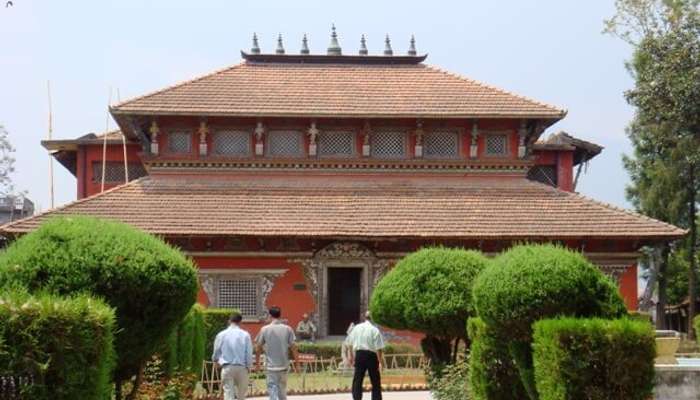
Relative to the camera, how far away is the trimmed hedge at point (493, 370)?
1338cm

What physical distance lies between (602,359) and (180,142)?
2109cm

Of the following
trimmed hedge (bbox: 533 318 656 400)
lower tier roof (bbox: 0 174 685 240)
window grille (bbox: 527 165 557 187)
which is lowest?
trimmed hedge (bbox: 533 318 656 400)

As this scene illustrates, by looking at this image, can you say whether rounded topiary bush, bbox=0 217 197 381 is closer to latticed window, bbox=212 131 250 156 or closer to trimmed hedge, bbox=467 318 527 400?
trimmed hedge, bbox=467 318 527 400

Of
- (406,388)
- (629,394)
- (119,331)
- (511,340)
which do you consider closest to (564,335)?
(629,394)

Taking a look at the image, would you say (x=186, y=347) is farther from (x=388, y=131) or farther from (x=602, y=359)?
(x=388, y=131)

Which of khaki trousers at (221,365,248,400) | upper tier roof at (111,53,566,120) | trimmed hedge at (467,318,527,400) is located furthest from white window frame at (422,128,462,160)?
trimmed hedge at (467,318,527,400)

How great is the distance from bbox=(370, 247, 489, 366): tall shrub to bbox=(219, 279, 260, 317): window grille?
960 cm

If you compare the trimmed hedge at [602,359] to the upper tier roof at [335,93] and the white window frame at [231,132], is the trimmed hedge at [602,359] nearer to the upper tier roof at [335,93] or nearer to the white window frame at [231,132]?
the upper tier roof at [335,93]

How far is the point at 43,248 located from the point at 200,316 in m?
7.60

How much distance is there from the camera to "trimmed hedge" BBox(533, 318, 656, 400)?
1074 cm

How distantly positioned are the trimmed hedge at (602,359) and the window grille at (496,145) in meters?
20.1

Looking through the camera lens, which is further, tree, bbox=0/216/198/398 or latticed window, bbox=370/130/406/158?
latticed window, bbox=370/130/406/158

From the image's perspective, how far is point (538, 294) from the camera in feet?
38.8

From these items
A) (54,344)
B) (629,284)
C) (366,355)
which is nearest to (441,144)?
(629,284)
